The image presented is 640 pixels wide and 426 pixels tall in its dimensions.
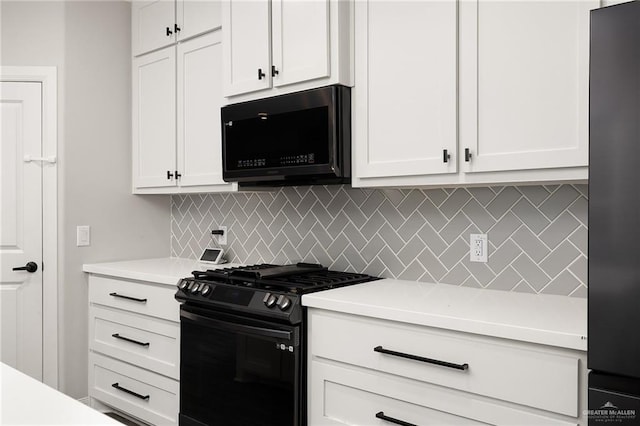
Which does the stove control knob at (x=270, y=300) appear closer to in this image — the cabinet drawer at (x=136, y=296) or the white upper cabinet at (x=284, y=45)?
the cabinet drawer at (x=136, y=296)

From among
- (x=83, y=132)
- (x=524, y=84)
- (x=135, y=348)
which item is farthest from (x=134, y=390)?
(x=524, y=84)

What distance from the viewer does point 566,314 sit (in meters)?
1.75

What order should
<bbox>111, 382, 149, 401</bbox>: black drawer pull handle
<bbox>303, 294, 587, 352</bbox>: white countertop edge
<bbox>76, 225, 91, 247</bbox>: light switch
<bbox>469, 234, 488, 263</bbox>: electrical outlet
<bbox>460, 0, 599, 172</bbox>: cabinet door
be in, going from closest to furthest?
1. <bbox>303, 294, 587, 352</bbox>: white countertop edge
2. <bbox>460, 0, 599, 172</bbox>: cabinet door
3. <bbox>469, 234, 488, 263</bbox>: electrical outlet
4. <bbox>111, 382, 149, 401</bbox>: black drawer pull handle
5. <bbox>76, 225, 91, 247</bbox>: light switch

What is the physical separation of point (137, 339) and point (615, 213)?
98.9 inches

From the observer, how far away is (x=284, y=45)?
2.47m

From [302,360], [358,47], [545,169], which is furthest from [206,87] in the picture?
[545,169]

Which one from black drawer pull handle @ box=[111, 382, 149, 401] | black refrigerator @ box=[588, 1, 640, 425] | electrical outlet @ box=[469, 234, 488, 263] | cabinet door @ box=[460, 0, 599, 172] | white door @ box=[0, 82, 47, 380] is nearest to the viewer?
black refrigerator @ box=[588, 1, 640, 425]

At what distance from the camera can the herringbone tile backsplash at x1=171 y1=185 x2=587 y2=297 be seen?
211 centimetres

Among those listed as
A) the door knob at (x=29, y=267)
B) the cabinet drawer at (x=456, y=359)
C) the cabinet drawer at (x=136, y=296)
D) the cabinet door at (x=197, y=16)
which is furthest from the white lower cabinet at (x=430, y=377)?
the door knob at (x=29, y=267)

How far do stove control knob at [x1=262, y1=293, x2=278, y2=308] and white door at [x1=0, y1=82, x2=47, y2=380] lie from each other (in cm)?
183

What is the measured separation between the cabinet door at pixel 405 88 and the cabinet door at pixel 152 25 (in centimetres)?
146

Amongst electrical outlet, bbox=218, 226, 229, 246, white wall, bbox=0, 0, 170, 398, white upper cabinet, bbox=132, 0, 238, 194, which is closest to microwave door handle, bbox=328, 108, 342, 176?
white upper cabinet, bbox=132, 0, 238, 194

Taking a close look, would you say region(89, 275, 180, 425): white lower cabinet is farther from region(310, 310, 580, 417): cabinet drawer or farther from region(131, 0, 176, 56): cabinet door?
region(131, 0, 176, 56): cabinet door

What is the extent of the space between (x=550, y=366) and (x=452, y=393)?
337 millimetres
